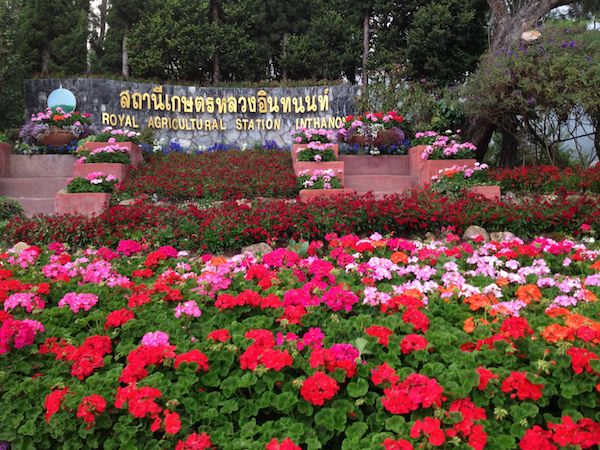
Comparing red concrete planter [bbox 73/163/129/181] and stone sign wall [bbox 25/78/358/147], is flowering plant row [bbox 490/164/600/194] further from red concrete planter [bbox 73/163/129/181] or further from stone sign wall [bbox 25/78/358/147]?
stone sign wall [bbox 25/78/358/147]

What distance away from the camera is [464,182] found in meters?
7.22

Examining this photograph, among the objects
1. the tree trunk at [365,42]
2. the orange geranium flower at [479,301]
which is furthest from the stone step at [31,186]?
the tree trunk at [365,42]

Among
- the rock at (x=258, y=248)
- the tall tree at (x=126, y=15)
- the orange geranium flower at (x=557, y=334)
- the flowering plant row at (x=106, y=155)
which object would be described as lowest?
the rock at (x=258, y=248)

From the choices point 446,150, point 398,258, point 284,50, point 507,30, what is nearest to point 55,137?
point 446,150

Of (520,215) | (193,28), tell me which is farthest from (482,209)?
(193,28)

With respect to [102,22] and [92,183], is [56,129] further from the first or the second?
[102,22]

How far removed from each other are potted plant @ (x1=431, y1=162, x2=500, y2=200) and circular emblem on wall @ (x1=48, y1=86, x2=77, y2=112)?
898 cm

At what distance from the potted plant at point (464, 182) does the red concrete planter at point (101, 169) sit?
15.5 ft

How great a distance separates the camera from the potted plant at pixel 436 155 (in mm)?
7900

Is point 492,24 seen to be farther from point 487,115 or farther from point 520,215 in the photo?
point 520,215

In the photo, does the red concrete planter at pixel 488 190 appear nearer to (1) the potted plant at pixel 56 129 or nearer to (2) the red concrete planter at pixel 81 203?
(2) the red concrete planter at pixel 81 203

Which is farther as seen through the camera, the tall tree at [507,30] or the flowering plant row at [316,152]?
the tall tree at [507,30]

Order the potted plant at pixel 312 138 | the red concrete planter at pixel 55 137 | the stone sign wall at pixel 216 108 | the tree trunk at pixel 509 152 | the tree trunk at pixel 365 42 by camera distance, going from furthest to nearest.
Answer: the tree trunk at pixel 365 42, the stone sign wall at pixel 216 108, the tree trunk at pixel 509 152, the red concrete planter at pixel 55 137, the potted plant at pixel 312 138

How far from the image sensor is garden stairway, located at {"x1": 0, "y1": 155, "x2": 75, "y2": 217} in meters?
7.89
